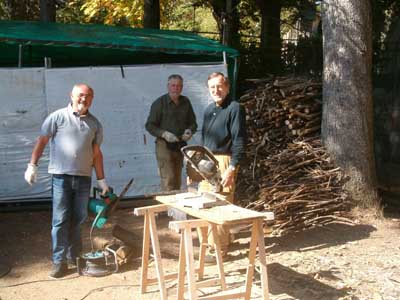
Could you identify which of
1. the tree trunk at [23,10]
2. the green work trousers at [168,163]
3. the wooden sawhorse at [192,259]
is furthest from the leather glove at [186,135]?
the tree trunk at [23,10]

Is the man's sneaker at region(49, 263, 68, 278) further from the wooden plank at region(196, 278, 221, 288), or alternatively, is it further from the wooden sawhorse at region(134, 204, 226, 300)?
the wooden plank at region(196, 278, 221, 288)

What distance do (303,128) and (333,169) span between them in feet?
2.50

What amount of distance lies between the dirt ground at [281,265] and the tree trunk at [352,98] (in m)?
0.54

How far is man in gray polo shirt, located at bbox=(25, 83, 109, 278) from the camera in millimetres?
5160

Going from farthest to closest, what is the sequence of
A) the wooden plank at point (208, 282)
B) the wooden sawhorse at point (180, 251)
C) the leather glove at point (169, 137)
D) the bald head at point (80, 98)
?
the leather glove at point (169, 137), the bald head at point (80, 98), the wooden plank at point (208, 282), the wooden sawhorse at point (180, 251)

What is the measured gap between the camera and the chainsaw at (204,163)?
14.9ft

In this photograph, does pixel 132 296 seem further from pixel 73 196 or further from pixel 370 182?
pixel 370 182

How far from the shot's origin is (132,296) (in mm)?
4852

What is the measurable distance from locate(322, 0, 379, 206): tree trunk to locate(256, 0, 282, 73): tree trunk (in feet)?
15.6

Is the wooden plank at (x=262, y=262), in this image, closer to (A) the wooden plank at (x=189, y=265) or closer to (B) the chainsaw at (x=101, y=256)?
(A) the wooden plank at (x=189, y=265)

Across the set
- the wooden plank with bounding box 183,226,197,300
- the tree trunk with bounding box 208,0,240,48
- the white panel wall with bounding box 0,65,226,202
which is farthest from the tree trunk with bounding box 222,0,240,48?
the wooden plank with bounding box 183,226,197,300

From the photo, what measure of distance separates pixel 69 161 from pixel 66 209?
1.54 ft

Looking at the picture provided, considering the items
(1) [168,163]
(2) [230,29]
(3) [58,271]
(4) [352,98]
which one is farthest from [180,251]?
(2) [230,29]

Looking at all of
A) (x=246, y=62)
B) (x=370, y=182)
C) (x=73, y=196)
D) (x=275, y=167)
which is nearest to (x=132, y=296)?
(x=73, y=196)
